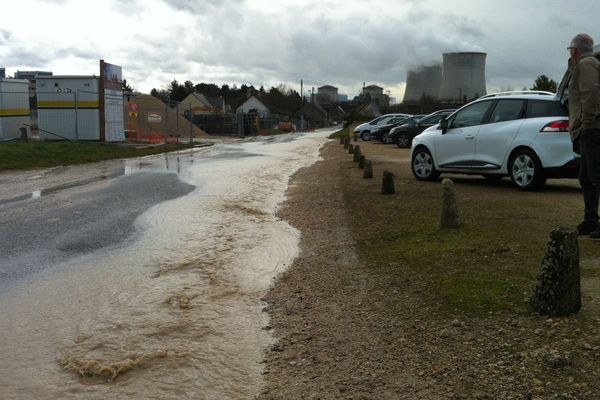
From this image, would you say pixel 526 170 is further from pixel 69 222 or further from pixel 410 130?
pixel 410 130

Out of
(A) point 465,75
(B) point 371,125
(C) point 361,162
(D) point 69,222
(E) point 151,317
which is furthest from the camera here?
(A) point 465,75

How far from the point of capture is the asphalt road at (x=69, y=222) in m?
7.02

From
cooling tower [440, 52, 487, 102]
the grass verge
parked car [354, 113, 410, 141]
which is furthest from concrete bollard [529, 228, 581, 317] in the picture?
cooling tower [440, 52, 487, 102]

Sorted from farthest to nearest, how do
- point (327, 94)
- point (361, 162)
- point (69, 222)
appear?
1. point (327, 94)
2. point (361, 162)
3. point (69, 222)

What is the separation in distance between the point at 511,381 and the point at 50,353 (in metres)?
3.17

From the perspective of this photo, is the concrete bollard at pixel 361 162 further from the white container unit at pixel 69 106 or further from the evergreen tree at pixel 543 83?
the evergreen tree at pixel 543 83

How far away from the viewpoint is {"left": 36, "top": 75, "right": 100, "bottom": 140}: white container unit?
28922 mm

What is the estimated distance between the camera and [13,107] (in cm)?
2842

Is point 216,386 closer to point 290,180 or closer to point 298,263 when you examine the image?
point 298,263

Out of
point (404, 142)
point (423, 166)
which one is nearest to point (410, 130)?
point (404, 142)

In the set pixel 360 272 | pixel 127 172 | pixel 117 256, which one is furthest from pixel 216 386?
Answer: pixel 127 172

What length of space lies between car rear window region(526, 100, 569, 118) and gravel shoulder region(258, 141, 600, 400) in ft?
18.1

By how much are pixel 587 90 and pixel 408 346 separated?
137 inches

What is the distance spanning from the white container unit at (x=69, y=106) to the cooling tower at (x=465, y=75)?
3047cm
